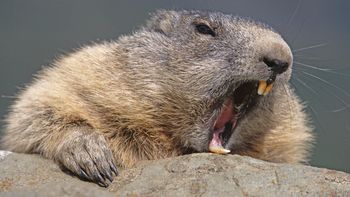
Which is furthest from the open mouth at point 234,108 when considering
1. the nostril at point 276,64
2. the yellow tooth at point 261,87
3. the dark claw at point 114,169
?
the dark claw at point 114,169

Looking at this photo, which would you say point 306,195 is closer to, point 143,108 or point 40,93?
point 143,108

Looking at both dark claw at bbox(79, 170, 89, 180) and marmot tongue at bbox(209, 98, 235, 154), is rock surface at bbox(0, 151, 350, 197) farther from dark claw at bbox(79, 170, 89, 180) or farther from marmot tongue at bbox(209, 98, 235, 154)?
marmot tongue at bbox(209, 98, 235, 154)

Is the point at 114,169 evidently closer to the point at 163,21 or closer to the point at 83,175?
the point at 83,175

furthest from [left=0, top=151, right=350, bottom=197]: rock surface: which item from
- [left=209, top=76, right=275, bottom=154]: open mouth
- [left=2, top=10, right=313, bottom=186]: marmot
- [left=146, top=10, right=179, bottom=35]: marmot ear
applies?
[left=146, top=10, right=179, bottom=35]: marmot ear

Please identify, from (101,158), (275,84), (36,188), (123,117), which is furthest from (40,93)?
(275,84)

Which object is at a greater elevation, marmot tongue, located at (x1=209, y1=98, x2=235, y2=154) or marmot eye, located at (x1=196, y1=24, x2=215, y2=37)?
marmot eye, located at (x1=196, y1=24, x2=215, y2=37)

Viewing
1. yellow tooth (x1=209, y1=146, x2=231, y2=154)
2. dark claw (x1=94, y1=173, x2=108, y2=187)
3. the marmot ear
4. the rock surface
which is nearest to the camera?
the rock surface
